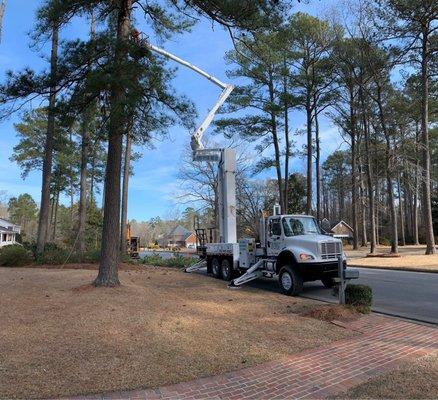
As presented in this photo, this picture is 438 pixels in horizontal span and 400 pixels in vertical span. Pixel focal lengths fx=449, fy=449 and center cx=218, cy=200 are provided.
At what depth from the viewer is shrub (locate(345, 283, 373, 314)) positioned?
8.98 meters

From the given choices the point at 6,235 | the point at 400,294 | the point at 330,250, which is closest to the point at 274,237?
the point at 330,250

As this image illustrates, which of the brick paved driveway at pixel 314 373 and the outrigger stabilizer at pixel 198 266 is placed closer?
the brick paved driveway at pixel 314 373

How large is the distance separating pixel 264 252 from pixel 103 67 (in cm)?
751

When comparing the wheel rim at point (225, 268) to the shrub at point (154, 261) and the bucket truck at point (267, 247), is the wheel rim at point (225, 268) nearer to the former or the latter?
the bucket truck at point (267, 247)

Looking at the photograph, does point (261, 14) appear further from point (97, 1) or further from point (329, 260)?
point (329, 260)

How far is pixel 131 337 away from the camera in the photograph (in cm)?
658

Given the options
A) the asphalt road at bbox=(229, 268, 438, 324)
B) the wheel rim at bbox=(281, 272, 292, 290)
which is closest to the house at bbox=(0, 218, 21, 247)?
the asphalt road at bbox=(229, 268, 438, 324)

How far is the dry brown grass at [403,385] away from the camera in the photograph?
452cm

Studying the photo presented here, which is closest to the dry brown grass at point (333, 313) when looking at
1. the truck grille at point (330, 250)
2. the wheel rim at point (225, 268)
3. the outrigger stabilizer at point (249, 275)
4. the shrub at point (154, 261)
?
the truck grille at point (330, 250)

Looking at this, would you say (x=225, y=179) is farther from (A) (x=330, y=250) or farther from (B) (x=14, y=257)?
(B) (x=14, y=257)

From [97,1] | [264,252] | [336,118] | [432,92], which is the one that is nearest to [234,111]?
[336,118]

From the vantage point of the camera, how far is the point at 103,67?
32.5 feet

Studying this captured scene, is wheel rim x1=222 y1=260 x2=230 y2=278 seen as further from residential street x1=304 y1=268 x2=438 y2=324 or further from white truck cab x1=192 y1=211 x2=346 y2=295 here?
residential street x1=304 y1=268 x2=438 y2=324

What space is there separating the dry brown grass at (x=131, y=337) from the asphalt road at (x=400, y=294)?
6.72 feet
